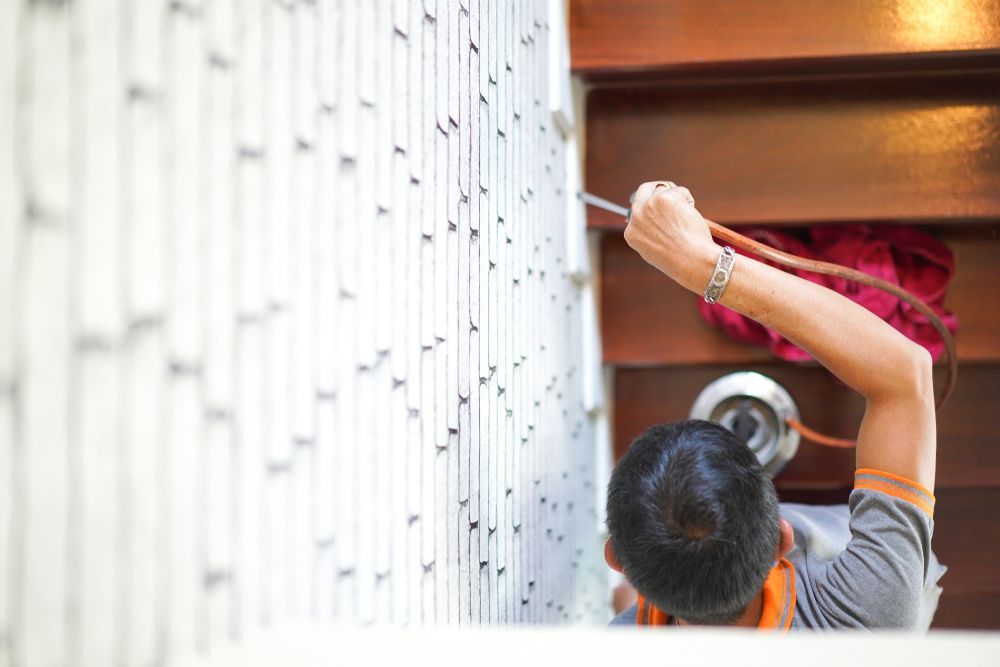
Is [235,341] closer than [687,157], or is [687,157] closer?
[235,341]

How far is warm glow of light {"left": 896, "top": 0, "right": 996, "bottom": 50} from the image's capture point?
2.01 meters

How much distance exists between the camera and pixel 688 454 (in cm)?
112

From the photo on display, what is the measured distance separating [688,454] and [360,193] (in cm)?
54

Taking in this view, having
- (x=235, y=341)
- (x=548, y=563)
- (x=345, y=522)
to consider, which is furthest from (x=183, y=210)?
(x=548, y=563)

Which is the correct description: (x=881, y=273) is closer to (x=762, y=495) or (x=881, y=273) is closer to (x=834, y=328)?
(x=834, y=328)

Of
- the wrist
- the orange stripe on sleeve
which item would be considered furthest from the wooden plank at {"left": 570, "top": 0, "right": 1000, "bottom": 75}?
the orange stripe on sleeve

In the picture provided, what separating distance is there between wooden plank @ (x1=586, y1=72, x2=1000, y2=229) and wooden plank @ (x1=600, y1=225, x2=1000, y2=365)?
0.16 metres

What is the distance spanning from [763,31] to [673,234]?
1.00m

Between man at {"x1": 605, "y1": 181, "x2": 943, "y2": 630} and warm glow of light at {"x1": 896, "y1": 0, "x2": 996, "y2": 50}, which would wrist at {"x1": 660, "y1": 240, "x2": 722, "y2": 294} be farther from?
warm glow of light at {"x1": 896, "y1": 0, "x2": 996, "y2": 50}

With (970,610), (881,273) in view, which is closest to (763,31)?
(881,273)

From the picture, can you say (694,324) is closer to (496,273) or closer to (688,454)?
(496,273)

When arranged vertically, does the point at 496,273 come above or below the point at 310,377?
above

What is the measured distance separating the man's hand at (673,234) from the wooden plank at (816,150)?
86 cm

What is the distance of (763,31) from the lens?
2.07 m
